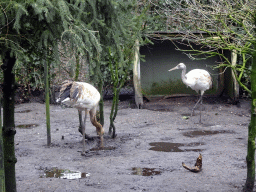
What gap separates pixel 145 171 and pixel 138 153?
1051mm

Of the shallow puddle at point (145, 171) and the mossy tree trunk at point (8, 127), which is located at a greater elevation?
the mossy tree trunk at point (8, 127)

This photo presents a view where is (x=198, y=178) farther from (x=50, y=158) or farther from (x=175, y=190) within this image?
(x=50, y=158)

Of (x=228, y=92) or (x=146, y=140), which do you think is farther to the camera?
(x=228, y=92)

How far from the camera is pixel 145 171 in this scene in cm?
555

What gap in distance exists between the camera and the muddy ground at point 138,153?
16.3 feet

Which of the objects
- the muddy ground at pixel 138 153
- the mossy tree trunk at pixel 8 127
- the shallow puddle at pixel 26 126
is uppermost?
the mossy tree trunk at pixel 8 127

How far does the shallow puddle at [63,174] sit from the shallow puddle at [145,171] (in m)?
0.71

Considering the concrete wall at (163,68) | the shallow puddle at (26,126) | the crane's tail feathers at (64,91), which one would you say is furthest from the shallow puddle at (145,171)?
the concrete wall at (163,68)

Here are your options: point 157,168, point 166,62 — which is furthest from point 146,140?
point 166,62

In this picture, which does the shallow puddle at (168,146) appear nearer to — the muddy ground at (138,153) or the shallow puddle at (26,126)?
the muddy ground at (138,153)

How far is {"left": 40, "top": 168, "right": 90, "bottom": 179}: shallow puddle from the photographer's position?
17.5ft

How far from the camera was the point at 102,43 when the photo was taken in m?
3.83

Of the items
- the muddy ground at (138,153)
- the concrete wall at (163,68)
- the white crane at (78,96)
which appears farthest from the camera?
the concrete wall at (163,68)

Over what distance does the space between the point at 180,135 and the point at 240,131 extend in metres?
1.46
